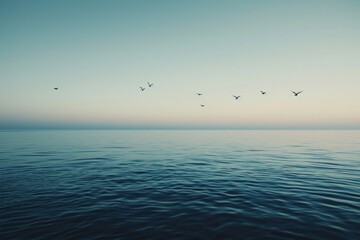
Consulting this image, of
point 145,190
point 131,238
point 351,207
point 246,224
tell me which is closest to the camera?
point 131,238

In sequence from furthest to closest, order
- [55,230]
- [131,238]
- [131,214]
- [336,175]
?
1. [336,175]
2. [131,214]
3. [55,230]
4. [131,238]

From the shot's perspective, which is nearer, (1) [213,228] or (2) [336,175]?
(1) [213,228]

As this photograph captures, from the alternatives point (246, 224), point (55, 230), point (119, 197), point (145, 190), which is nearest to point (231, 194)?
point (246, 224)

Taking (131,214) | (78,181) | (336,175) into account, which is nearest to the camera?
(131,214)

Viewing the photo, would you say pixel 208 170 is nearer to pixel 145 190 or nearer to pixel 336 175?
pixel 145 190

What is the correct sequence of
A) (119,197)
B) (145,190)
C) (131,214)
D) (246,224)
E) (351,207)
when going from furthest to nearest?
1. (145,190)
2. (119,197)
3. (351,207)
4. (131,214)
5. (246,224)

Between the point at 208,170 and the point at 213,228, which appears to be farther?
the point at 208,170

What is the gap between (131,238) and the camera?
8.23 meters

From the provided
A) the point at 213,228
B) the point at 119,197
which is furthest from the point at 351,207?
the point at 119,197

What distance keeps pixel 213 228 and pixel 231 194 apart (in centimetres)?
486

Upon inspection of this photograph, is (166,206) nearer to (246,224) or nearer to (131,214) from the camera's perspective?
(131,214)

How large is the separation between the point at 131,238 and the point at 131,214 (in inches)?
88.7

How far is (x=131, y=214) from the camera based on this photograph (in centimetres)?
1042

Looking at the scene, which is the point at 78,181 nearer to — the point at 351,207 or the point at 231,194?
the point at 231,194
